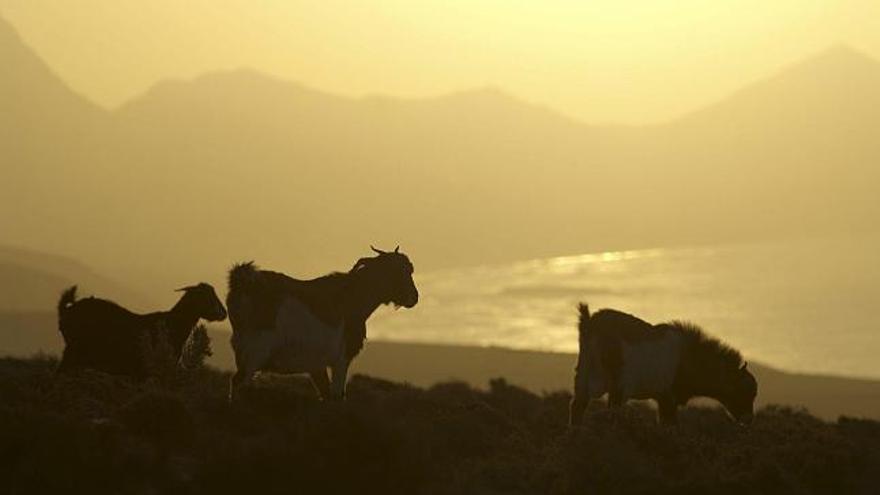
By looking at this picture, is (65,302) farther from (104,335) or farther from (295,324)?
(295,324)

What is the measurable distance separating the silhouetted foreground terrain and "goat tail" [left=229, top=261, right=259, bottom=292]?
158 centimetres

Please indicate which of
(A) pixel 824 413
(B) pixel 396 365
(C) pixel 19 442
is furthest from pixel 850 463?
(B) pixel 396 365

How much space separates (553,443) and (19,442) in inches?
344

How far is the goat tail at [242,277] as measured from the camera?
19.0m

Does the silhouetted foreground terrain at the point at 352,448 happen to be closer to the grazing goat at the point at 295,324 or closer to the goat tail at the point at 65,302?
the grazing goat at the point at 295,324

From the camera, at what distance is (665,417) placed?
21953 millimetres

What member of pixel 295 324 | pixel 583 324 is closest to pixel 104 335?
pixel 295 324

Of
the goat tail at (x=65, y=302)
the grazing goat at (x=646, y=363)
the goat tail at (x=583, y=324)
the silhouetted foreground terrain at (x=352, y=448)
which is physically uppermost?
the goat tail at (x=65, y=302)

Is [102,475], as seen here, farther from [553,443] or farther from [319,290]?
[553,443]

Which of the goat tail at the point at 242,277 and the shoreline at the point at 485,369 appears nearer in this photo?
the goat tail at the point at 242,277

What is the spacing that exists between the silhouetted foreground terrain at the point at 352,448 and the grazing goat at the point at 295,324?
21.7 inches

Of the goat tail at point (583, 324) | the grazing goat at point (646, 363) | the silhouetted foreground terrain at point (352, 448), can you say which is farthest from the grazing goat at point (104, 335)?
the grazing goat at point (646, 363)

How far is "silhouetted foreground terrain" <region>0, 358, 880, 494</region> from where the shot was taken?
1476 cm

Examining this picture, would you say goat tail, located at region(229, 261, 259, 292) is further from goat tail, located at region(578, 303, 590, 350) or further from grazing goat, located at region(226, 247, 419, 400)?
goat tail, located at region(578, 303, 590, 350)
